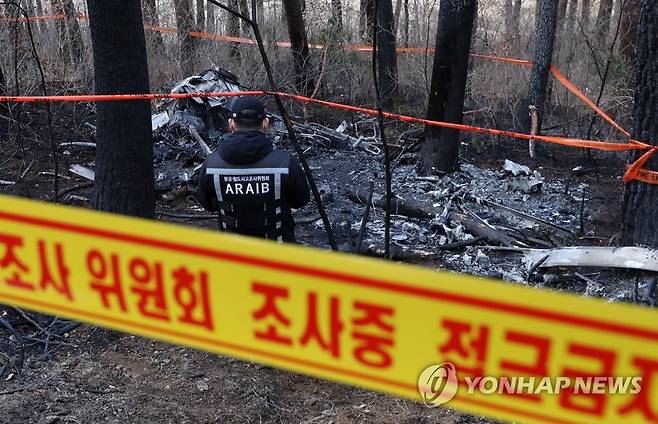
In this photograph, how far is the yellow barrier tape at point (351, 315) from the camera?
1415 mm

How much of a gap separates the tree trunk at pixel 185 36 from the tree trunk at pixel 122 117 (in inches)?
217

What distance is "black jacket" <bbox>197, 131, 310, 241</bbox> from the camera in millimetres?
3430

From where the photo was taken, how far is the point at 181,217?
5.84 meters

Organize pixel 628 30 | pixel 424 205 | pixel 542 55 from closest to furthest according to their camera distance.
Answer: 1. pixel 424 205
2. pixel 542 55
3. pixel 628 30

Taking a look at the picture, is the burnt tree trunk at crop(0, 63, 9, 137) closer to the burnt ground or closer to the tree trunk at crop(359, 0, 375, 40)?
the burnt ground

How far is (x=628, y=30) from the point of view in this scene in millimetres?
9711

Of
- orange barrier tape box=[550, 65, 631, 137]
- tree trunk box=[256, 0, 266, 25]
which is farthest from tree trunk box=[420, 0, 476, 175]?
tree trunk box=[256, 0, 266, 25]

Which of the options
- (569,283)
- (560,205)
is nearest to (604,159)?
(560,205)

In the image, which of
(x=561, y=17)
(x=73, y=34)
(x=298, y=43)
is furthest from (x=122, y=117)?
(x=561, y=17)

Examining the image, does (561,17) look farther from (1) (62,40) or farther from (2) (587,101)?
(1) (62,40)

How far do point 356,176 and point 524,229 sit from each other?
216 centimetres

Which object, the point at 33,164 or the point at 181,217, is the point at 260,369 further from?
the point at 33,164

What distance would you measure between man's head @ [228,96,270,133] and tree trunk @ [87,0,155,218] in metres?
1.67

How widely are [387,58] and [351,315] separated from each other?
934cm
